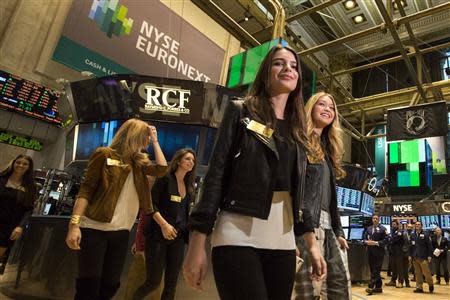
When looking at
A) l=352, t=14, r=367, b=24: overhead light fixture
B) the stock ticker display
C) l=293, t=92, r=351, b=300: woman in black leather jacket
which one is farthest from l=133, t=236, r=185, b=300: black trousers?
l=352, t=14, r=367, b=24: overhead light fixture

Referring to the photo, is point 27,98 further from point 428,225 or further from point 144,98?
point 428,225

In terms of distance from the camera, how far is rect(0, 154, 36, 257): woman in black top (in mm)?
3955

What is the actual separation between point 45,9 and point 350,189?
36.7ft

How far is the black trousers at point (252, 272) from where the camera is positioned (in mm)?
1180

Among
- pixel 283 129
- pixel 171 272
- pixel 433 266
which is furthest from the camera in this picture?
pixel 433 266

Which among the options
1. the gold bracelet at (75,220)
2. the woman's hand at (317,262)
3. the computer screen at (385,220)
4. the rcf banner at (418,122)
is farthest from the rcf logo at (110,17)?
the computer screen at (385,220)

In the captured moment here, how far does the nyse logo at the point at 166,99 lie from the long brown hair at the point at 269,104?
5.95 meters

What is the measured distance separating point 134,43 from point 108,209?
309 inches

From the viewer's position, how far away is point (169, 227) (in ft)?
9.53

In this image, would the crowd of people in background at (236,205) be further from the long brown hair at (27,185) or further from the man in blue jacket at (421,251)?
the man in blue jacket at (421,251)

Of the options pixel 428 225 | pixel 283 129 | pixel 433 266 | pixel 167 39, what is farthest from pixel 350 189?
pixel 283 129

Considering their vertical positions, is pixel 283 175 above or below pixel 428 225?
below

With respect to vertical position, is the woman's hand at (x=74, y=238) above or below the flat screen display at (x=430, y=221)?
below

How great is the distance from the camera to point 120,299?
3729 millimetres
